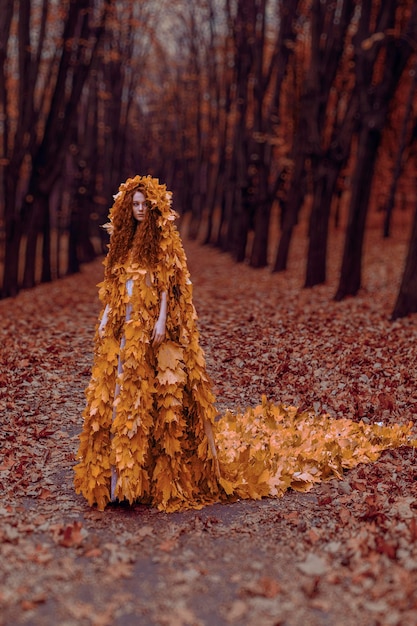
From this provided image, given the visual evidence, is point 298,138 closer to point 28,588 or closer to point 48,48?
point 48,48

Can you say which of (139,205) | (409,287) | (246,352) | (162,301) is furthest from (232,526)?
(409,287)

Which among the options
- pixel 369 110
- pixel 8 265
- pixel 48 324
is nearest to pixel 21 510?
pixel 48 324

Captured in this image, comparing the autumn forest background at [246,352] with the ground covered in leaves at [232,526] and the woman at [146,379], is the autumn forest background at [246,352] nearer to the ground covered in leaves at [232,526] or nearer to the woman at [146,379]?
the ground covered in leaves at [232,526]

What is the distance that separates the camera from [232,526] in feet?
15.3

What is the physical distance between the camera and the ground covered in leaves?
3.52 metres

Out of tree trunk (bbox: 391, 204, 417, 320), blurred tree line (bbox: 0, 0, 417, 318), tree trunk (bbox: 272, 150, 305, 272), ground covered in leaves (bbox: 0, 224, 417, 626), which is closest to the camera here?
ground covered in leaves (bbox: 0, 224, 417, 626)

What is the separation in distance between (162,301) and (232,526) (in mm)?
1784

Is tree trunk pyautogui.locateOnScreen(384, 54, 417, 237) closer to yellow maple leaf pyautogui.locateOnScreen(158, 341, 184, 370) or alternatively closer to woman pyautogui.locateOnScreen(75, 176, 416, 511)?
woman pyautogui.locateOnScreen(75, 176, 416, 511)

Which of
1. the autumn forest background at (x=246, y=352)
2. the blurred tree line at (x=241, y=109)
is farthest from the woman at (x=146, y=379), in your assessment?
the blurred tree line at (x=241, y=109)

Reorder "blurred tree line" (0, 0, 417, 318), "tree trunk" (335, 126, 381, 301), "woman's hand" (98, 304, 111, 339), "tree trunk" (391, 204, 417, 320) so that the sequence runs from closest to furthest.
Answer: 1. "woman's hand" (98, 304, 111, 339)
2. "tree trunk" (391, 204, 417, 320)
3. "tree trunk" (335, 126, 381, 301)
4. "blurred tree line" (0, 0, 417, 318)

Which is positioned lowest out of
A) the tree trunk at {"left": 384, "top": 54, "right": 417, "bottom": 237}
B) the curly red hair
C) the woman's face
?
the curly red hair

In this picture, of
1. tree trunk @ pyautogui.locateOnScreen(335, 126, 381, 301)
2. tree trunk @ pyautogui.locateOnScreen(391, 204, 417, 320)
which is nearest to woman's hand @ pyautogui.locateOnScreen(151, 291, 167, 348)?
tree trunk @ pyautogui.locateOnScreen(391, 204, 417, 320)

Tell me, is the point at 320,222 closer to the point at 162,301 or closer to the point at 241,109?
the point at 241,109

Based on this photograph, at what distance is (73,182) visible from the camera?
21.0 meters
